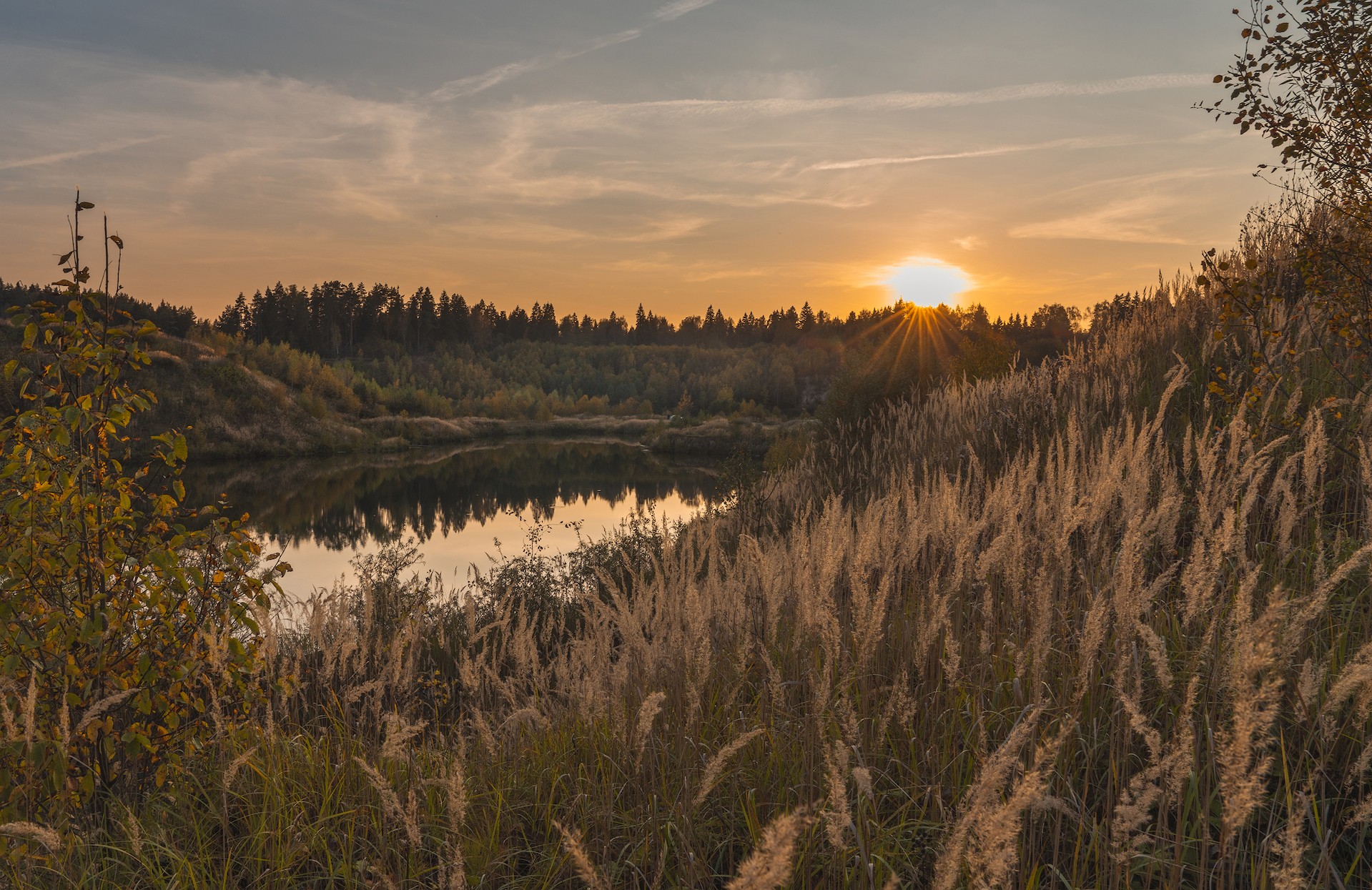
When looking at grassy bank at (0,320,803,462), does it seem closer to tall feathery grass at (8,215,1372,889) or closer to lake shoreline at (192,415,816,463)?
lake shoreline at (192,415,816,463)

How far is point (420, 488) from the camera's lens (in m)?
36.2

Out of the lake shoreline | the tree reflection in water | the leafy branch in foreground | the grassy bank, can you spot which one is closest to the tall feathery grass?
the leafy branch in foreground

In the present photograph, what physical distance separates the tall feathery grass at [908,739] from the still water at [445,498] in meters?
9.82

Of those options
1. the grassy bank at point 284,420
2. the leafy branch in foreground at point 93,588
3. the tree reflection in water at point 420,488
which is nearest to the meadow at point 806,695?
the leafy branch in foreground at point 93,588

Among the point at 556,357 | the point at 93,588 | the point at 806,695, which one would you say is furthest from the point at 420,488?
the point at 556,357

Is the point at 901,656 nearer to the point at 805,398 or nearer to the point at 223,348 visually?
the point at 223,348

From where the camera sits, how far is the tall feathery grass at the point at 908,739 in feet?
6.34

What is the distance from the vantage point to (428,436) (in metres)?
58.4

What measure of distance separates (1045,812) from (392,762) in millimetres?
2714

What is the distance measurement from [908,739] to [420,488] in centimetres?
3567

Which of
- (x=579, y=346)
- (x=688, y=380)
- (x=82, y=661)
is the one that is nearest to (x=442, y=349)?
(x=579, y=346)

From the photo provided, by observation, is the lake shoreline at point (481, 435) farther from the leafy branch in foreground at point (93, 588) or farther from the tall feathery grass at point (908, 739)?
the leafy branch in foreground at point (93, 588)

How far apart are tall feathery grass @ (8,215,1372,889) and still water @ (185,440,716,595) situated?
9821 millimetres

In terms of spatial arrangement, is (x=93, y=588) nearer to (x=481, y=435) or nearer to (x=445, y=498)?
(x=445, y=498)
